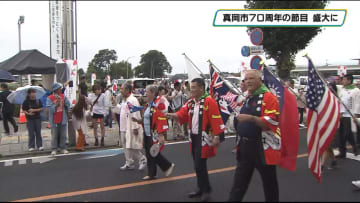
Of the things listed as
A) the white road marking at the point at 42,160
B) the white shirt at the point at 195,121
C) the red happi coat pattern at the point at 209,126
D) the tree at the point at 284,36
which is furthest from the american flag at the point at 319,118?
the tree at the point at 284,36

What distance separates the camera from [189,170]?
5816 mm

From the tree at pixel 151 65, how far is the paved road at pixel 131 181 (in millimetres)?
80674

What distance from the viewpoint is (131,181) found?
17.1ft

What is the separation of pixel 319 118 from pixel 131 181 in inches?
126

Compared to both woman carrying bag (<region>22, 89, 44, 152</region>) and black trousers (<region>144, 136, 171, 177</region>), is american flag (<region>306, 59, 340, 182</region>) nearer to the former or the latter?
black trousers (<region>144, 136, 171, 177</region>)

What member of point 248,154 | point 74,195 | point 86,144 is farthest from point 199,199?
point 86,144

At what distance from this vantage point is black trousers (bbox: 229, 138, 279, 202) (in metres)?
3.45

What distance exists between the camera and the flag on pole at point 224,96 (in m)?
6.92

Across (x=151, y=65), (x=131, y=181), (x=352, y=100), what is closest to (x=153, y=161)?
(x=131, y=181)

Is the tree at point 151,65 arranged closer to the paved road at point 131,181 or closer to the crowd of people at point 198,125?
the crowd of people at point 198,125

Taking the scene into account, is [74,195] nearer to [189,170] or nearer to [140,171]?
[140,171]

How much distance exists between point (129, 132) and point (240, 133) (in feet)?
8.99

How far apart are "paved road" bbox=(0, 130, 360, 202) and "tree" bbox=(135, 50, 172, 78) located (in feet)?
265
